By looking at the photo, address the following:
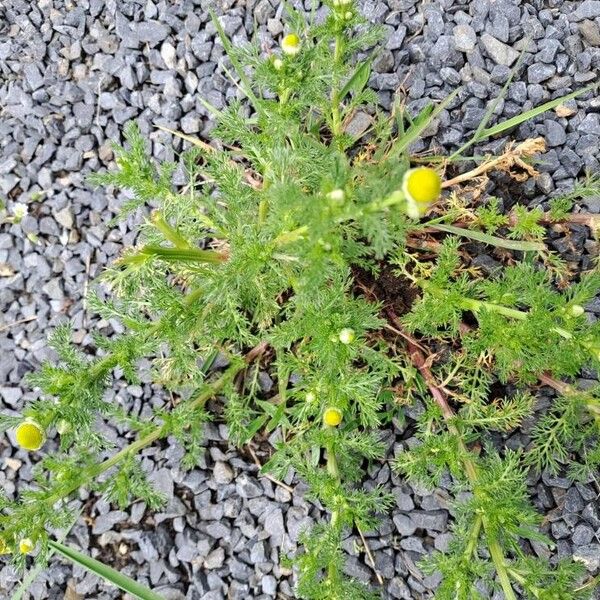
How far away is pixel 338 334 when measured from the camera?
2127 mm

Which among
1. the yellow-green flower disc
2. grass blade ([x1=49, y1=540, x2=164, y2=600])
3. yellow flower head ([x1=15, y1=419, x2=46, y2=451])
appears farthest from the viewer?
grass blade ([x1=49, y1=540, x2=164, y2=600])

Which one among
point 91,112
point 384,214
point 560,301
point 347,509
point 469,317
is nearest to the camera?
point 384,214

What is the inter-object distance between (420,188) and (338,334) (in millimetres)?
752

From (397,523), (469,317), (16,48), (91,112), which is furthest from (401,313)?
(16,48)

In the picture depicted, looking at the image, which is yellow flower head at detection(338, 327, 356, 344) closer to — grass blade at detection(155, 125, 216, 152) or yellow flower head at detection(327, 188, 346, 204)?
yellow flower head at detection(327, 188, 346, 204)

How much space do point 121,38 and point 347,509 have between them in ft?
7.83

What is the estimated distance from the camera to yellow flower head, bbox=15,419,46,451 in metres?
1.95

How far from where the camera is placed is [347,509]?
2.26 m

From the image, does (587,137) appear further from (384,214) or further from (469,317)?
(384,214)

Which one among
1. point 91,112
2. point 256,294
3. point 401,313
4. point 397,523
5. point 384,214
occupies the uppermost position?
point 384,214

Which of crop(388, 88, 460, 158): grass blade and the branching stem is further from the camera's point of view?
crop(388, 88, 460, 158): grass blade

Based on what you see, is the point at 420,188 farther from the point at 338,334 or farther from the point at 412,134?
the point at 412,134

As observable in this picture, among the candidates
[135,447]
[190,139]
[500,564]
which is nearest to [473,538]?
[500,564]

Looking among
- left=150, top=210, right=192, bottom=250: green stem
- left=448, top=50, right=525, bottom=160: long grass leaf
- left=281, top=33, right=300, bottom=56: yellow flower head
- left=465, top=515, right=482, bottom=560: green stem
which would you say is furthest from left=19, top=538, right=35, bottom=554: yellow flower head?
left=448, top=50, right=525, bottom=160: long grass leaf
